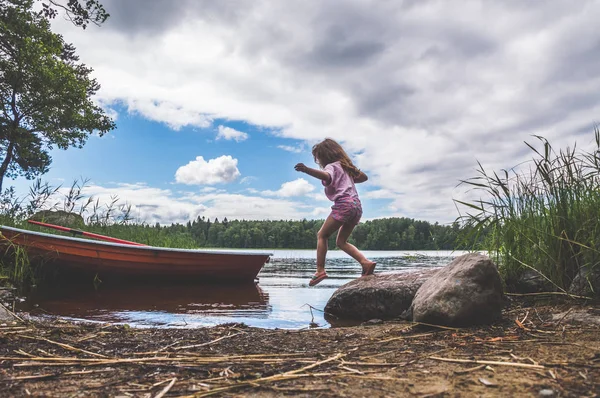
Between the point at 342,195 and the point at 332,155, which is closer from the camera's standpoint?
the point at 342,195

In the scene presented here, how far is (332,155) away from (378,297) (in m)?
2.44

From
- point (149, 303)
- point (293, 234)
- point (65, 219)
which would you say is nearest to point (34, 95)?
point (65, 219)

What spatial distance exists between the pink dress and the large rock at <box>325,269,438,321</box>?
104 cm

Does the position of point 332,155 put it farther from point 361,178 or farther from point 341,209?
point 341,209

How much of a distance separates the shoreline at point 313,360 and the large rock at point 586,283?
0.41ft

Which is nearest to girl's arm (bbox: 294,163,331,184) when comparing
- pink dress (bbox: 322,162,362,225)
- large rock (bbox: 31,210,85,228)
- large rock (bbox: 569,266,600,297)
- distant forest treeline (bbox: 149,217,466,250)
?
pink dress (bbox: 322,162,362,225)

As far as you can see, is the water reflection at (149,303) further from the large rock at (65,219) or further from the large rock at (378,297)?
the large rock at (65,219)

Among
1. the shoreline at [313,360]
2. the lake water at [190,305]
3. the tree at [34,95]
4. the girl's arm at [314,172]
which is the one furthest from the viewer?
the tree at [34,95]

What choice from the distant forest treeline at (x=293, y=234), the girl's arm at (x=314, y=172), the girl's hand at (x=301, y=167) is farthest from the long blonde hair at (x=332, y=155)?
the distant forest treeline at (x=293, y=234)

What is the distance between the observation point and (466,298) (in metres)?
3.49

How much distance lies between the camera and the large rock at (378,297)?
16.0ft

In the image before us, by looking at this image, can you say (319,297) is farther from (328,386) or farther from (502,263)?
(328,386)

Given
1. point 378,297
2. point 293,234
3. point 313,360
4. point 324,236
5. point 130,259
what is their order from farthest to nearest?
point 293,234
point 130,259
point 324,236
point 378,297
point 313,360

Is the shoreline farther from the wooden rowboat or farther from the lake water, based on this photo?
the wooden rowboat
